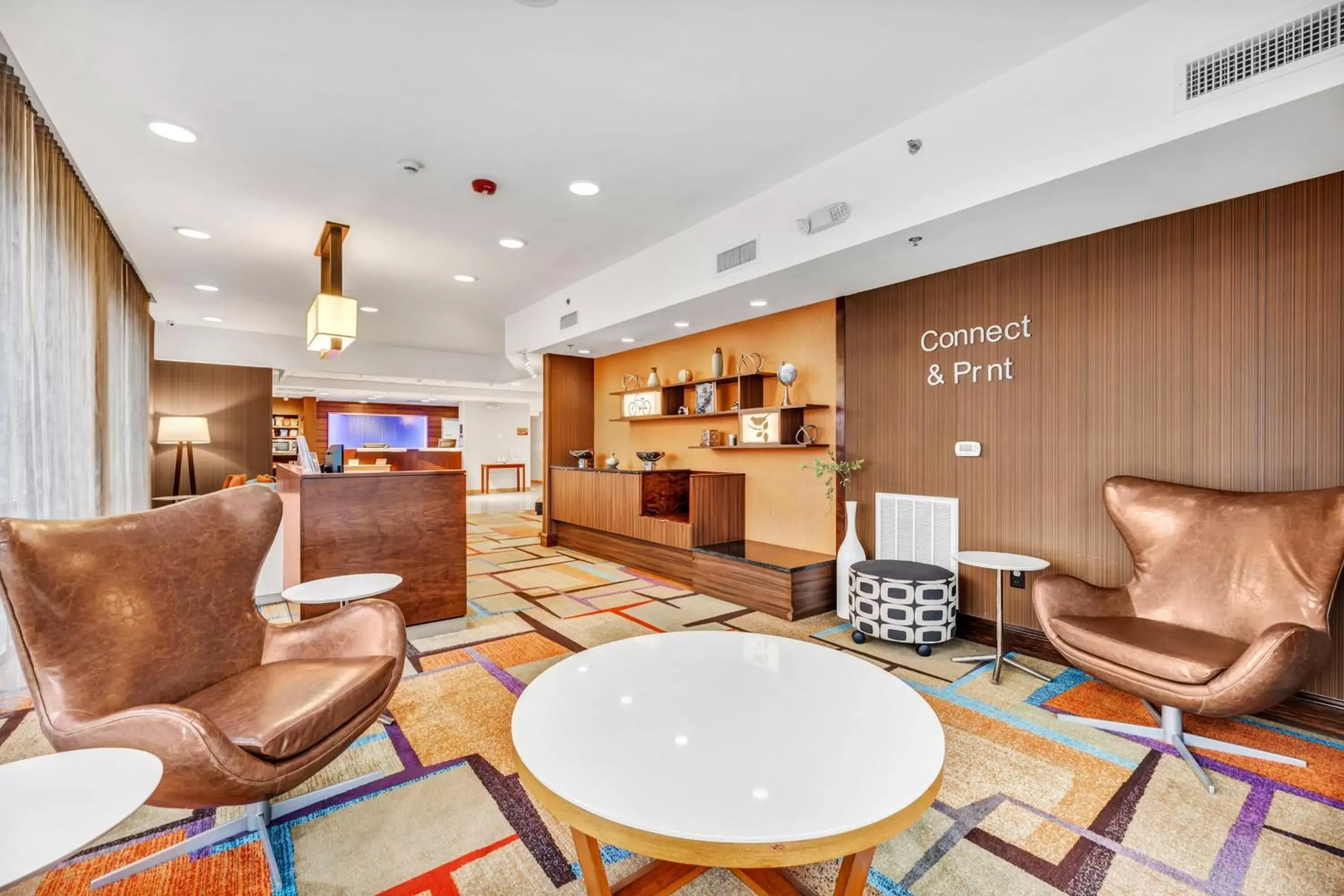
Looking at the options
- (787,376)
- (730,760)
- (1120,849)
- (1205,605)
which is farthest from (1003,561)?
(730,760)

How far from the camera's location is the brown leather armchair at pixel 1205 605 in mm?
2055

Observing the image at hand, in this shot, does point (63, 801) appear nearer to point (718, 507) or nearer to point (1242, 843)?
point (1242, 843)

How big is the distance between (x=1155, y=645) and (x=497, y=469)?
1388 cm

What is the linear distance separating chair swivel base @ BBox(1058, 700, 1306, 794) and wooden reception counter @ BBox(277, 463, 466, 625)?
3.40 meters

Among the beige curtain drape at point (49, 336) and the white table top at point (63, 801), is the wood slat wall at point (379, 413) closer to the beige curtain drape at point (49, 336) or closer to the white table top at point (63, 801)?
the beige curtain drape at point (49, 336)

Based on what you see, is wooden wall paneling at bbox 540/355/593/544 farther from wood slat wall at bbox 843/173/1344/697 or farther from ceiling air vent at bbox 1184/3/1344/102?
ceiling air vent at bbox 1184/3/1344/102

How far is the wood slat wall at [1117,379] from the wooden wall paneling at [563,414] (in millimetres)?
3920

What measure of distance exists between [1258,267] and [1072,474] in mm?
1238

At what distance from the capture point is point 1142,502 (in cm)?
283

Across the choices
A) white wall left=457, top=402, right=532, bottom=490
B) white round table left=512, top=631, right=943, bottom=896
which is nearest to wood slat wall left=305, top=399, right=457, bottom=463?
white wall left=457, top=402, right=532, bottom=490

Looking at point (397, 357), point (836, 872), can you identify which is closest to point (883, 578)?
point (836, 872)

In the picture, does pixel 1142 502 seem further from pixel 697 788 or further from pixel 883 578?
pixel 697 788

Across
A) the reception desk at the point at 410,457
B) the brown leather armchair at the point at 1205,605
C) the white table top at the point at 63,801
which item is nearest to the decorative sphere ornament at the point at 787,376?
the brown leather armchair at the point at 1205,605

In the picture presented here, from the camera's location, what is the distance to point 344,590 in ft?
8.91
